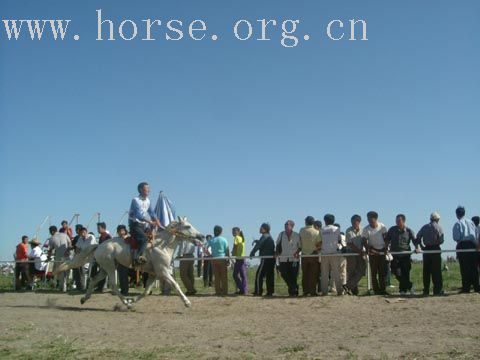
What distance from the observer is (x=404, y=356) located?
25.4 feet

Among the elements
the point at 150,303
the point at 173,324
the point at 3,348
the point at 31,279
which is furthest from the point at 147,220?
the point at 31,279

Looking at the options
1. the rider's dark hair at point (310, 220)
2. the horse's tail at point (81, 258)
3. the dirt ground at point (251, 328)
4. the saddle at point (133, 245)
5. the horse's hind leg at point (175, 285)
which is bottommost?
the dirt ground at point (251, 328)

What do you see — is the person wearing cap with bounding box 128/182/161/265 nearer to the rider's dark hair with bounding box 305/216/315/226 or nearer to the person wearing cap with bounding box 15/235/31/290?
the rider's dark hair with bounding box 305/216/315/226

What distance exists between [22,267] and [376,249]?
44.2ft

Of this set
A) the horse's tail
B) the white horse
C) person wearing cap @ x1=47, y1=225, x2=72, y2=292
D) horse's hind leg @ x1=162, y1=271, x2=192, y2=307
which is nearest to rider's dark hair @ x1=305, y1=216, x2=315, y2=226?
the white horse

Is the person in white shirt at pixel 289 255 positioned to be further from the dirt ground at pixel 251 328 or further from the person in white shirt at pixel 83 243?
the person in white shirt at pixel 83 243

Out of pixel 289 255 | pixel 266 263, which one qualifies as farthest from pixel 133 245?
pixel 289 255

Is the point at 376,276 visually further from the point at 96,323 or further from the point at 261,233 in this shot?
the point at 96,323

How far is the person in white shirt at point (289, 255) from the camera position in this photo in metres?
16.2

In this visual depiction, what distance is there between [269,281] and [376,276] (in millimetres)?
3067

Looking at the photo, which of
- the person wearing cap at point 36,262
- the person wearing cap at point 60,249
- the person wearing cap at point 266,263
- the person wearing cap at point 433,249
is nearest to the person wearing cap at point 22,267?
the person wearing cap at point 36,262

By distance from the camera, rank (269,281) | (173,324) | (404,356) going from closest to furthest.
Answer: (404,356) < (173,324) < (269,281)

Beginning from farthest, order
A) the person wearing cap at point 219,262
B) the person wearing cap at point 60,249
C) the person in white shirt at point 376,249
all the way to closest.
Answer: the person wearing cap at point 60,249, the person wearing cap at point 219,262, the person in white shirt at point 376,249

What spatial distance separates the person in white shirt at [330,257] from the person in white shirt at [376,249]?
798 mm
